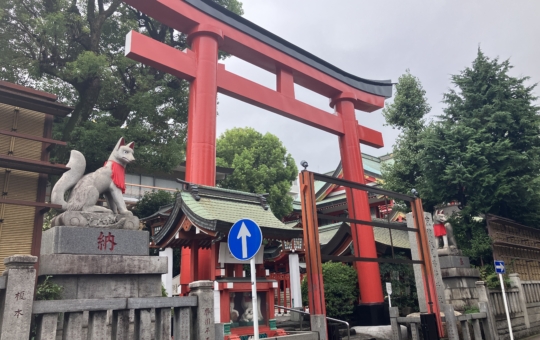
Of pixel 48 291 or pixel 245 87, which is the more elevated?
pixel 245 87

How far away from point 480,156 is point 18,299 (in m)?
15.9

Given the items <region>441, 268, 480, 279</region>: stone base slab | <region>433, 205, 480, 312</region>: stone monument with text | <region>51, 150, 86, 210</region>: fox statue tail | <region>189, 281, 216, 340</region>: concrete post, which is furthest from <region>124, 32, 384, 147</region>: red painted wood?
<region>189, 281, 216, 340</region>: concrete post

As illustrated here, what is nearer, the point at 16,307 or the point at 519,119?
the point at 16,307

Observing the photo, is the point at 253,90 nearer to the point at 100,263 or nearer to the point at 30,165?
the point at 30,165

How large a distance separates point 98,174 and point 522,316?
14244 mm

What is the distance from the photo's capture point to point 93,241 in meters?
6.02

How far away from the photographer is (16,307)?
15.2ft

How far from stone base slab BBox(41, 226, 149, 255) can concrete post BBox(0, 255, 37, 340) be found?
0.98 m

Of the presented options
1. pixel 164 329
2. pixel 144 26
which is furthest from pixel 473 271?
pixel 144 26

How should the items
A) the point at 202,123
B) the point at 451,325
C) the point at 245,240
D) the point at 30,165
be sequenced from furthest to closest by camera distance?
1. the point at 202,123
2. the point at 451,325
3. the point at 30,165
4. the point at 245,240

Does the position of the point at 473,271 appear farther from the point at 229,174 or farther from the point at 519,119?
the point at 229,174

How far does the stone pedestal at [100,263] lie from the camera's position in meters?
5.67

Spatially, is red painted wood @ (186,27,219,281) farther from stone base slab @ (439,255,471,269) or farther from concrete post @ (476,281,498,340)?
stone base slab @ (439,255,471,269)

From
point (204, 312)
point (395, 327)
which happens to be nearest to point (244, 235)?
point (204, 312)
